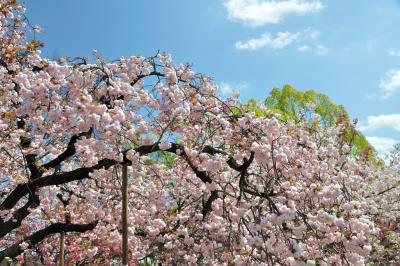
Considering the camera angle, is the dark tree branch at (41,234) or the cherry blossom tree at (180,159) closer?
the cherry blossom tree at (180,159)

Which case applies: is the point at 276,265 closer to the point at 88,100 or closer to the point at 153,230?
the point at 88,100

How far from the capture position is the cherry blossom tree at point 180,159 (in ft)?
18.6

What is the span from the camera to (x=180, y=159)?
8.18 meters

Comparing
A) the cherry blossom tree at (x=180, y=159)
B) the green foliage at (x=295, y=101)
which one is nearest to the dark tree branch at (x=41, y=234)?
the cherry blossom tree at (x=180, y=159)

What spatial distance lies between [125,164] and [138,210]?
143 inches

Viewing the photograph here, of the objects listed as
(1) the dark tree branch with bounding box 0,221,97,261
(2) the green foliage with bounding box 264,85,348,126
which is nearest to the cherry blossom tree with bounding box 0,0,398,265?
(1) the dark tree branch with bounding box 0,221,97,261

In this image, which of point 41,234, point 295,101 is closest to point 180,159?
point 41,234

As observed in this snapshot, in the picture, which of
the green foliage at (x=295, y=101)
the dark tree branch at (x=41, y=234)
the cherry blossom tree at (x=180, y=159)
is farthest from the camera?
the green foliage at (x=295, y=101)

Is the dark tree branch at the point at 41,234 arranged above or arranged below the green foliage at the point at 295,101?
below

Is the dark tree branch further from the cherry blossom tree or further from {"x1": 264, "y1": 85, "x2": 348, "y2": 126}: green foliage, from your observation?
{"x1": 264, "y1": 85, "x2": 348, "y2": 126}: green foliage

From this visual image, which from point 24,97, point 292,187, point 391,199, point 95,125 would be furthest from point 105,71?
point 391,199

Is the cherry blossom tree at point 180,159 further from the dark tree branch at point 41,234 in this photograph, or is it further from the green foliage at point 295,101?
the green foliage at point 295,101

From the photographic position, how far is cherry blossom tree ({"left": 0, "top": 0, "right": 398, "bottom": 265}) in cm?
568

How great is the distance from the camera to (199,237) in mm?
9555
